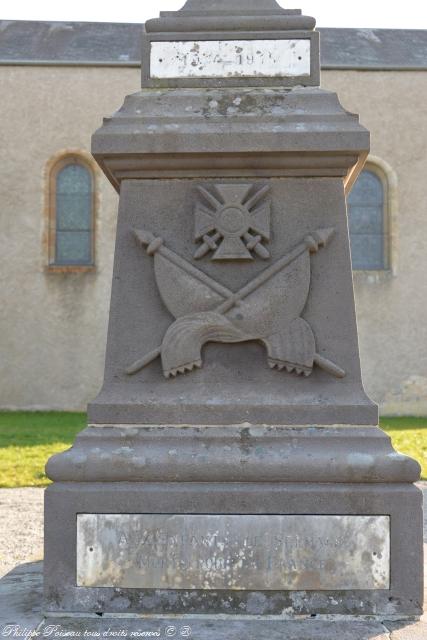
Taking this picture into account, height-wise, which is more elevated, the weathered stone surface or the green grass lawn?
the weathered stone surface

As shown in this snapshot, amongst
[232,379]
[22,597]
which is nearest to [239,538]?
[232,379]

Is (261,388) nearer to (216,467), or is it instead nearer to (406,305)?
(216,467)

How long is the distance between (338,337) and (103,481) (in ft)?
3.56

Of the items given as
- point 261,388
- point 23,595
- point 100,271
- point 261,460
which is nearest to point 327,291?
point 261,388

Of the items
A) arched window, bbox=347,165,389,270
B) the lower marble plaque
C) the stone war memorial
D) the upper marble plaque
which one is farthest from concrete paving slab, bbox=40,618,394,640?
arched window, bbox=347,165,389,270

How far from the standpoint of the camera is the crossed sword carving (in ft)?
10.2

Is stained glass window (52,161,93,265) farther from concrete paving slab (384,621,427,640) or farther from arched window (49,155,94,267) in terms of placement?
concrete paving slab (384,621,427,640)

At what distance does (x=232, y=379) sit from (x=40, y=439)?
326 inches

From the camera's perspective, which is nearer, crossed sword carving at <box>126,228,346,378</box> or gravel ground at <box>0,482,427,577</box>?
crossed sword carving at <box>126,228,346,378</box>

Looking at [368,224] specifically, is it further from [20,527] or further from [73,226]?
[20,527]

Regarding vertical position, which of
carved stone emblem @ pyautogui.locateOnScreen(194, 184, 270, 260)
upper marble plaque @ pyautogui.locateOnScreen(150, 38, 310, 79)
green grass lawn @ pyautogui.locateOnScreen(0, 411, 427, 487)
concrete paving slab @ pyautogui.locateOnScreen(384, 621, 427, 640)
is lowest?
green grass lawn @ pyautogui.locateOnScreen(0, 411, 427, 487)

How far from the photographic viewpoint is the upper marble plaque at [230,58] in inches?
133

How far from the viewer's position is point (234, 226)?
3186 mm

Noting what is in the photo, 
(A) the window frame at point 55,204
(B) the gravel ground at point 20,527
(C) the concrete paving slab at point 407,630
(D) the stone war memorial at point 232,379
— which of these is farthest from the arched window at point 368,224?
(C) the concrete paving slab at point 407,630
